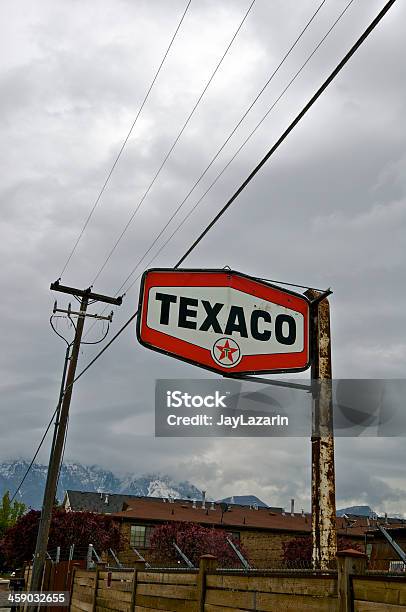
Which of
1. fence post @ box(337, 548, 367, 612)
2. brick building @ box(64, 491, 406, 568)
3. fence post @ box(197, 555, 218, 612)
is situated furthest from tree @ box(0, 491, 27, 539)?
fence post @ box(337, 548, 367, 612)

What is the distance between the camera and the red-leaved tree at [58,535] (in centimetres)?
3572

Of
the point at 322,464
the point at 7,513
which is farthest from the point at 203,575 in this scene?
the point at 7,513

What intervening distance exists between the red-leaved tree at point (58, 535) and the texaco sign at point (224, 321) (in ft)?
105

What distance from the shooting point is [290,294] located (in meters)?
7.13

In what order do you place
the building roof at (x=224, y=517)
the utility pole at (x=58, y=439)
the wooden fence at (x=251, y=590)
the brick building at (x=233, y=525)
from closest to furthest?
the wooden fence at (x=251, y=590)
the utility pole at (x=58, y=439)
the brick building at (x=233, y=525)
the building roof at (x=224, y=517)

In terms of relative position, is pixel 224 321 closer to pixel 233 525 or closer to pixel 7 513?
pixel 233 525

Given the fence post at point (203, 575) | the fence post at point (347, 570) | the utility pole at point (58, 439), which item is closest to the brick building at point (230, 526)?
the utility pole at point (58, 439)

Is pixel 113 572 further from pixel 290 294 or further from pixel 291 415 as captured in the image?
pixel 290 294

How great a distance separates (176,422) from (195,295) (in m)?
1.54

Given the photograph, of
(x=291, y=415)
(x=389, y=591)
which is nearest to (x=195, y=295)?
(x=291, y=415)

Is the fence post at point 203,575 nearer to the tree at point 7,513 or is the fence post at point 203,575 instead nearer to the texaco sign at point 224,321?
the texaco sign at point 224,321

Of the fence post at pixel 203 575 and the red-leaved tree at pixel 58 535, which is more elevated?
the red-leaved tree at pixel 58 535

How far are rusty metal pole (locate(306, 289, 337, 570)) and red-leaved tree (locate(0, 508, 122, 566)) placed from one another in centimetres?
3220

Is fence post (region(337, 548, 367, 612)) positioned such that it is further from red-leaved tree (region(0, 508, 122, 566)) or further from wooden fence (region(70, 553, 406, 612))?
red-leaved tree (region(0, 508, 122, 566))
